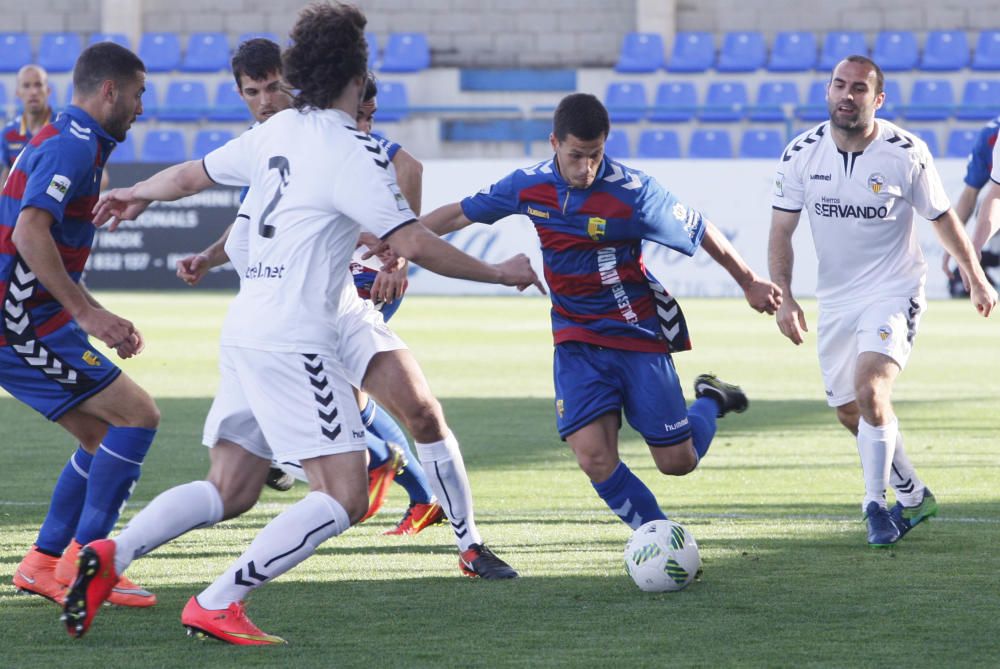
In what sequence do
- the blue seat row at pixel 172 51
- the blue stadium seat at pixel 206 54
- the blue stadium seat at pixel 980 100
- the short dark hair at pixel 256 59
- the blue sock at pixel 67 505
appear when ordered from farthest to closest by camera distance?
1. the blue stadium seat at pixel 206 54
2. the blue seat row at pixel 172 51
3. the blue stadium seat at pixel 980 100
4. the short dark hair at pixel 256 59
5. the blue sock at pixel 67 505

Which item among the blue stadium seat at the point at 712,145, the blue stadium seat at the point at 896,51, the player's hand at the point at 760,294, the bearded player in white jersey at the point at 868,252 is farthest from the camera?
the blue stadium seat at the point at 896,51

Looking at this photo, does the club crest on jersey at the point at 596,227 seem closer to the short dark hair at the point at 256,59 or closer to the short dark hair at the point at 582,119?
the short dark hair at the point at 582,119

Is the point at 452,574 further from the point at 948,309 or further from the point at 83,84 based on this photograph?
the point at 948,309

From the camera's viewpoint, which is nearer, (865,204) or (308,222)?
(308,222)

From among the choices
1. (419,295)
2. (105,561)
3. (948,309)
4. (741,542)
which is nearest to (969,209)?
(741,542)

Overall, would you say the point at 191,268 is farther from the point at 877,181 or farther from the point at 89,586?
the point at 877,181

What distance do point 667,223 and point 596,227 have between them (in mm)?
267

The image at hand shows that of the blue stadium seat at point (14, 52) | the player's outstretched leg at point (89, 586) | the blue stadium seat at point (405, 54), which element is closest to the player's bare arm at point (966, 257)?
the player's outstretched leg at point (89, 586)

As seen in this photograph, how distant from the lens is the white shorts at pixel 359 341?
5.17 meters

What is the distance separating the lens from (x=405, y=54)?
27.7 metres

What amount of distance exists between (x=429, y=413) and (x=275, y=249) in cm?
125

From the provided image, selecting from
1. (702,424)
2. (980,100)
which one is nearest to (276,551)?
(702,424)

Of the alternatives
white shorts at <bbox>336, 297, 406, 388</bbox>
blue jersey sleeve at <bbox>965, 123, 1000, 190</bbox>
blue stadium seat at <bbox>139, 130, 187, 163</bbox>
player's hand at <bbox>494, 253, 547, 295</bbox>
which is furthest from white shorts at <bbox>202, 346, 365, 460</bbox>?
blue stadium seat at <bbox>139, 130, 187, 163</bbox>

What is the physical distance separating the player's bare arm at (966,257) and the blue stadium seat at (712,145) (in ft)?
62.1
